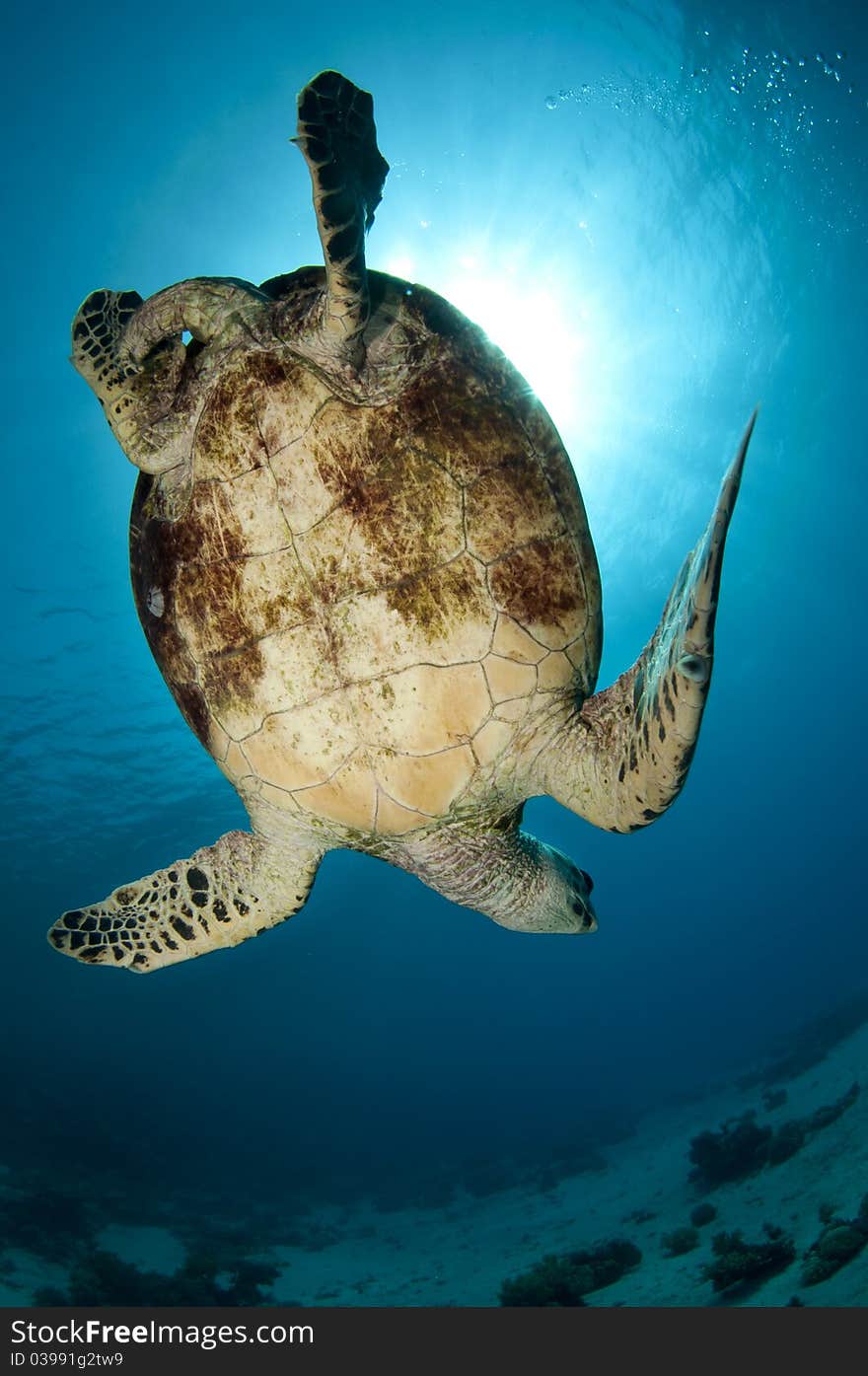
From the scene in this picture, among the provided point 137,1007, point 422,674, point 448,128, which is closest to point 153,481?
point 422,674

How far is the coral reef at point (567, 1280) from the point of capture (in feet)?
32.6

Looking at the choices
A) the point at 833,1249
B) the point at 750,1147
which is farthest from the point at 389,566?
the point at 750,1147

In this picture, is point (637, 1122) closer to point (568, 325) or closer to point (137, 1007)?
point (137, 1007)

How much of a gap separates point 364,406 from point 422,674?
3.62 ft

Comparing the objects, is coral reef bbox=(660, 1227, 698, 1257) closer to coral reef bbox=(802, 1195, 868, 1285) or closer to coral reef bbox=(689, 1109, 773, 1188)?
coral reef bbox=(802, 1195, 868, 1285)

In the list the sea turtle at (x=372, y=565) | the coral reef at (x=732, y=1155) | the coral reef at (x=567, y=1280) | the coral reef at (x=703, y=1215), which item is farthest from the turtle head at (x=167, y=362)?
the coral reef at (x=732, y=1155)

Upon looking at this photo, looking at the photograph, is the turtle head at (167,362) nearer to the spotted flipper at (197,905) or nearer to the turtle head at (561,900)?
the spotted flipper at (197,905)

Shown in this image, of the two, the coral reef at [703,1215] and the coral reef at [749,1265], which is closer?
the coral reef at [749,1265]

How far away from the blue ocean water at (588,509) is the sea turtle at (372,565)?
17.7ft

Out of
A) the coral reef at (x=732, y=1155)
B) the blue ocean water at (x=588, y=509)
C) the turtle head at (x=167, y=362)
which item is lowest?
the coral reef at (x=732, y=1155)

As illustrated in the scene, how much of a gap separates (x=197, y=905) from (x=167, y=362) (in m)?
2.96

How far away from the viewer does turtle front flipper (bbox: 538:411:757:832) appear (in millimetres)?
1860

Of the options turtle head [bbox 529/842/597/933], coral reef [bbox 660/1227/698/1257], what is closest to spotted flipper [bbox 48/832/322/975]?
turtle head [bbox 529/842/597/933]

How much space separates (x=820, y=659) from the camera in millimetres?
36906
